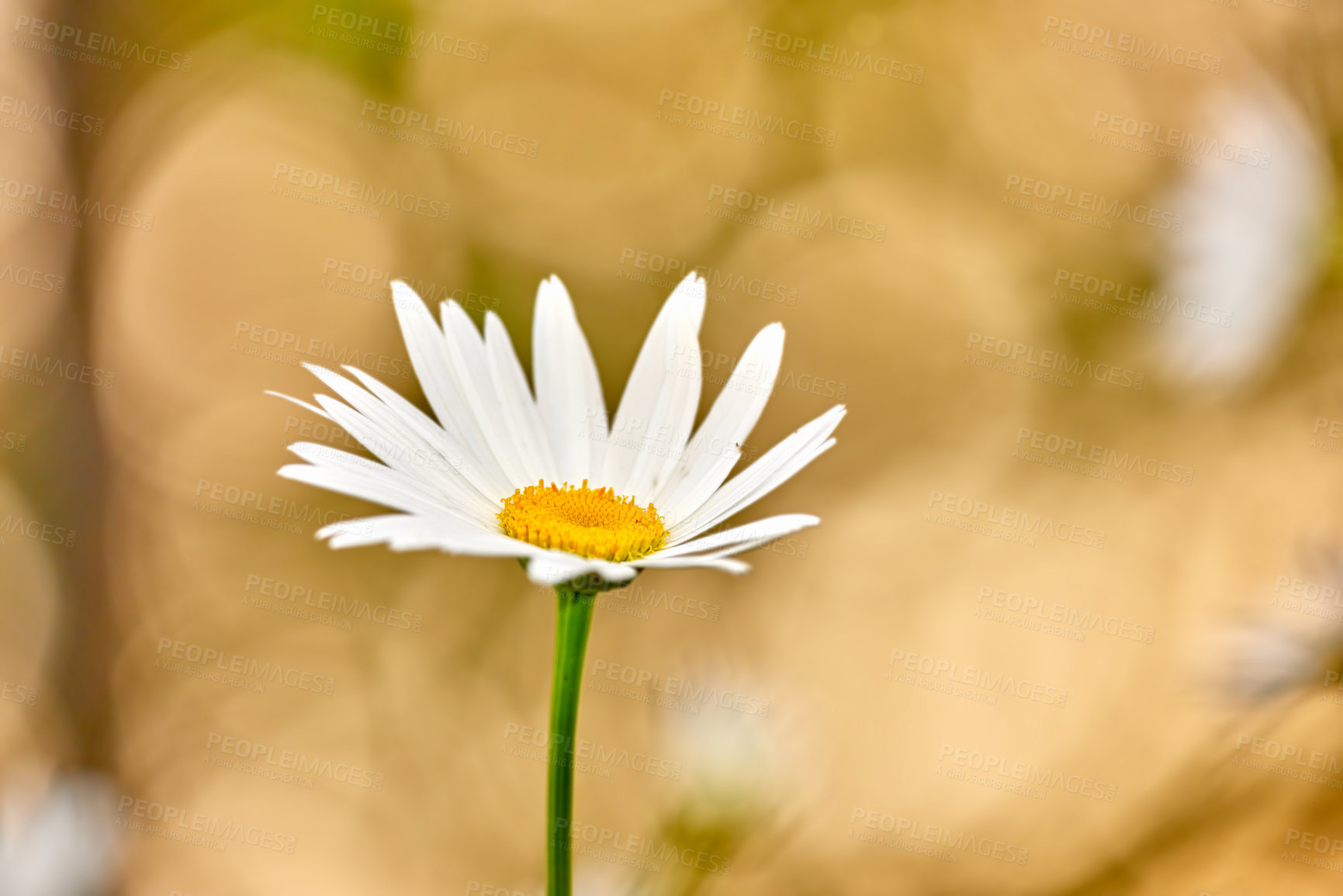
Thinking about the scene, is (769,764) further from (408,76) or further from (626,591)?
(408,76)

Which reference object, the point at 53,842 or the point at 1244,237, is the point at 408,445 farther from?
the point at 1244,237

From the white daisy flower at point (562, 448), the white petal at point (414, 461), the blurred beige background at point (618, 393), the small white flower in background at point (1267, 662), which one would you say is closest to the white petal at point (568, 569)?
the white daisy flower at point (562, 448)

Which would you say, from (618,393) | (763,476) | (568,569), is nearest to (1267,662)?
(763,476)

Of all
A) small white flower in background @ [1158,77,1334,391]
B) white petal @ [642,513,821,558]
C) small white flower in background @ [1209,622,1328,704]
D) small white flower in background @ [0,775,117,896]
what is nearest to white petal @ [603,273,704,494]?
white petal @ [642,513,821,558]

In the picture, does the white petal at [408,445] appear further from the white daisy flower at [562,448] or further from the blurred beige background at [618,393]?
the blurred beige background at [618,393]

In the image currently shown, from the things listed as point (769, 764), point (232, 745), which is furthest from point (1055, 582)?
point (232, 745)

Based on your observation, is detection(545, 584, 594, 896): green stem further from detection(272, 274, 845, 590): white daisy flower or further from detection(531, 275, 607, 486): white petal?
detection(531, 275, 607, 486): white petal
